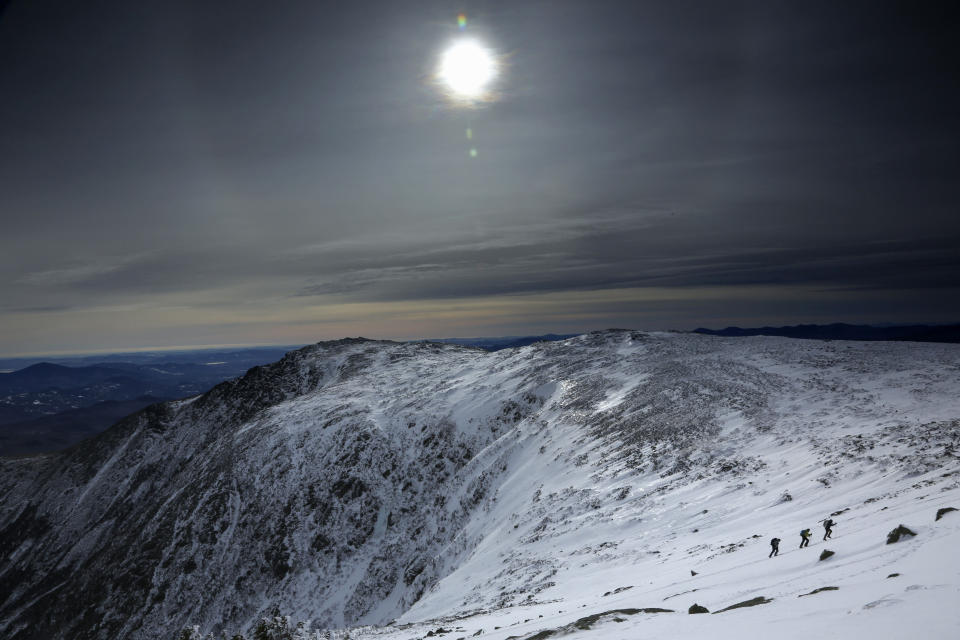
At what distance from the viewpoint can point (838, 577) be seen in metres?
10.8

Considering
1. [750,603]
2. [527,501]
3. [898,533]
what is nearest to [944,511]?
[898,533]

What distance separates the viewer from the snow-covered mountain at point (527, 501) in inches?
527

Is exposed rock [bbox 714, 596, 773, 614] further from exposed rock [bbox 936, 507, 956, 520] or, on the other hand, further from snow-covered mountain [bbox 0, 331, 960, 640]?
exposed rock [bbox 936, 507, 956, 520]

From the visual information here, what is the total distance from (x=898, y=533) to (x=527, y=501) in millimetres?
25666

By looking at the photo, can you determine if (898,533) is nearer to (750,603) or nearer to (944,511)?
(944,511)

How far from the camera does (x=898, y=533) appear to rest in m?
11.8

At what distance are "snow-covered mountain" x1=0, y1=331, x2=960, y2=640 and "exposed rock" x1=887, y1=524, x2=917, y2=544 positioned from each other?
1.19 feet

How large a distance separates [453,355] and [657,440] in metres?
60.2

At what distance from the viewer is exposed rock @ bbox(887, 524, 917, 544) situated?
1172 cm

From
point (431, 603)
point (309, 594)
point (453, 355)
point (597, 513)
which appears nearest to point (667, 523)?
point (597, 513)

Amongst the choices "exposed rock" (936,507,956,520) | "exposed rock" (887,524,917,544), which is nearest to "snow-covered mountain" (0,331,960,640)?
"exposed rock" (887,524,917,544)

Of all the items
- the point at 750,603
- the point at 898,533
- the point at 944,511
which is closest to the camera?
the point at 750,603

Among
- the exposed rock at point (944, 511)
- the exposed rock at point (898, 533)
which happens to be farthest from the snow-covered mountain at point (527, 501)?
the exposed rock at point (944, 511)

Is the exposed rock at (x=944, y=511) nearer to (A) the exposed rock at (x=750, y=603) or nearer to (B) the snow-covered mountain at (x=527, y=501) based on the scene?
(B) the snow-covered mountain at (x=527, y=501)
